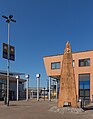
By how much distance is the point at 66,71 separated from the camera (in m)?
27.7

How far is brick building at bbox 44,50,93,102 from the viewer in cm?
5172

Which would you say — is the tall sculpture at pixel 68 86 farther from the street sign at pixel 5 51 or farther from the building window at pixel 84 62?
the building window at pixel 84 62

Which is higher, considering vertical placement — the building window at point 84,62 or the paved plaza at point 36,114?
the building window at point 84,62

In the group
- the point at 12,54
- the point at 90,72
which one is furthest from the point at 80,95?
the point at 12,54

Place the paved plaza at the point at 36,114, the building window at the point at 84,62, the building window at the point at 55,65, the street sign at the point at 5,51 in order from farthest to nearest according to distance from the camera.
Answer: the building window at the point at 55,65 → the building window at the point at 84,62 → the street sign at the point at 5,51 → the paved plaza at the point at 36,114

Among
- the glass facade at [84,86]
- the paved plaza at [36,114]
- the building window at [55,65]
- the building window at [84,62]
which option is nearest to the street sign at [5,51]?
the paved plaza at [36,114]

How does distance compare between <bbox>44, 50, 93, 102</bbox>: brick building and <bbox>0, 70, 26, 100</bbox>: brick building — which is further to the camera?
<bbox>0, 70, 26, 100</bbox>: brick building

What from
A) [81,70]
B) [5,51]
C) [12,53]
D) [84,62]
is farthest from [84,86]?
[5,51]

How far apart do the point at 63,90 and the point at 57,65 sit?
28.2m

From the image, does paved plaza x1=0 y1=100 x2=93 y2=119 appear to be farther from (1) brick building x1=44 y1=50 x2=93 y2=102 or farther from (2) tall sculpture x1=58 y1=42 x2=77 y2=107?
(1) brick building x1=44 y1=50 x2=93 y2=102

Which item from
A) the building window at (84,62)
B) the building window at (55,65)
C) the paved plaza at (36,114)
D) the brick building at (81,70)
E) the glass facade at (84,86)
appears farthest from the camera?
the building window at (55,65)

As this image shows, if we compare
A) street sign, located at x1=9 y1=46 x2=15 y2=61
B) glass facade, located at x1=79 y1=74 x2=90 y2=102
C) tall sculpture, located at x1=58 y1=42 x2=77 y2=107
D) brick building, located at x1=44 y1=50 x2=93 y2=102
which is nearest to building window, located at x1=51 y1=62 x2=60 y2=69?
brick building, located at x1=44 y1=50 x2=93 y2=102

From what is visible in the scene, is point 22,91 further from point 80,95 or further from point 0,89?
point 80,95

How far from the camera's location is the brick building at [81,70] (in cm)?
5172
